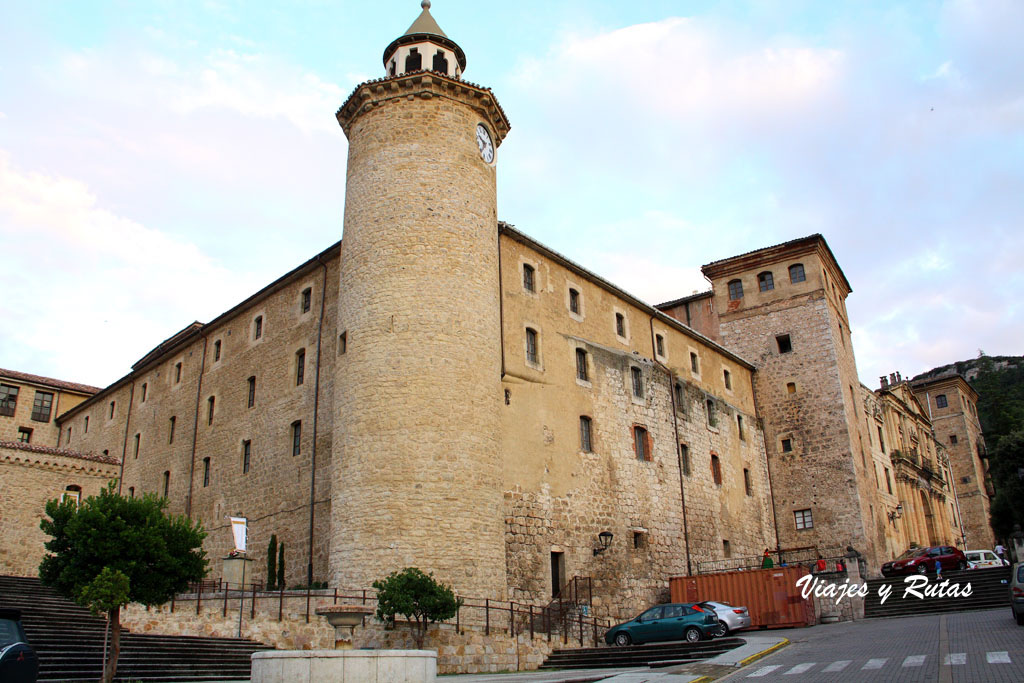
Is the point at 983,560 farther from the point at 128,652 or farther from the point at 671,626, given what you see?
the point at 128,652

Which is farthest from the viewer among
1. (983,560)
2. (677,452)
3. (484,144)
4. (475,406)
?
(983,560)

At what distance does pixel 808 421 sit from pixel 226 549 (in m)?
25.9

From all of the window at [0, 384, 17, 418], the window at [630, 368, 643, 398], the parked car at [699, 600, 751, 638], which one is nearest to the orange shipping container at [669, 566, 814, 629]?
the parked car at [699, 600, 751, 638]

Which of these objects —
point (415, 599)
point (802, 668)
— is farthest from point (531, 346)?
point (802, 668)

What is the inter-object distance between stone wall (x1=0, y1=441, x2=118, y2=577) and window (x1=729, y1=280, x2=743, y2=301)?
2993cm

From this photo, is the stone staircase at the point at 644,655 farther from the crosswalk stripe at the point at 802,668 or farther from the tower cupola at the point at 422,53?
the tower cupola at the point at 422,53

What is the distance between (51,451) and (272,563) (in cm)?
1379

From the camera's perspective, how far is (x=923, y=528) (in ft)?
154

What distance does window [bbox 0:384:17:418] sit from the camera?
43531 mm

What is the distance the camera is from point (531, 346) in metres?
26.3

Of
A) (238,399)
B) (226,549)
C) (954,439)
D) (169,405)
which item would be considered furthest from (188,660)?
(954,439)

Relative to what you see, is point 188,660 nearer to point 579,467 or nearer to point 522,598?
point 522,598

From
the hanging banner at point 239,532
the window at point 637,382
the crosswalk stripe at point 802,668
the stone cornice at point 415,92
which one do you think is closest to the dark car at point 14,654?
the crosswalk stripe at point 802,668

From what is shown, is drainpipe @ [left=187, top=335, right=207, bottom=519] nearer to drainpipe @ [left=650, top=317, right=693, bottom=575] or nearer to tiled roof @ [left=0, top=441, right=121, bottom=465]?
tiled roof @ [left=0, top=441, right=121, bottom=465]
